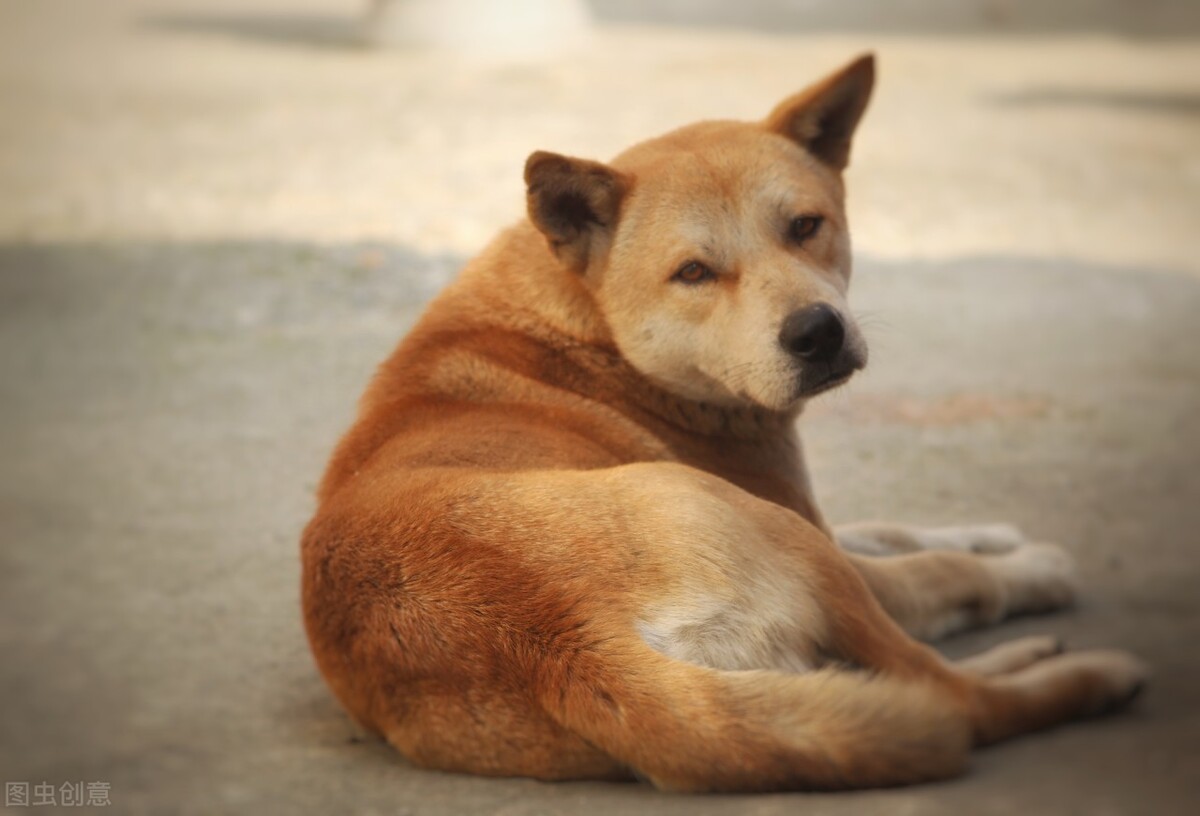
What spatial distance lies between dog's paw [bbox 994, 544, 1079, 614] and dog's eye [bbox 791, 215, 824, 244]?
114 centimetres

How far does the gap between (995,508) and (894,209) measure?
189 inches

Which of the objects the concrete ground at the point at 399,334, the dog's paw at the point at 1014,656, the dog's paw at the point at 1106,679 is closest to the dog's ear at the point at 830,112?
the concrete ground at the point at 399,334

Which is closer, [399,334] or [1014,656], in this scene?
[1014,656]

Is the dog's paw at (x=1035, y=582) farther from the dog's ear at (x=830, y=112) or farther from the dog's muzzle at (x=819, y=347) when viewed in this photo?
the dog's ear at (x=830, y=112)

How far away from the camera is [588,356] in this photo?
4.05 meters

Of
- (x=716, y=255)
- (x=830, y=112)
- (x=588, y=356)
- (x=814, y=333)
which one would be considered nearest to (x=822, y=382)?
(x=814, y=333)

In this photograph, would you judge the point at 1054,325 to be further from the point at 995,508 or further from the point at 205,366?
the point at 205,366

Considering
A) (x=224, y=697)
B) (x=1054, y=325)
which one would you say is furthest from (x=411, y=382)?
(x=1054, y=325)

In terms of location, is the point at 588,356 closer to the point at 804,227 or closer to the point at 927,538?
the point at 804,227

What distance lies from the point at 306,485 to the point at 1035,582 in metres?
2.90

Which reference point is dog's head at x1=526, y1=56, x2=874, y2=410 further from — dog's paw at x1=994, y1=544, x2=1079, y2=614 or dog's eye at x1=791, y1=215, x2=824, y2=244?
dog's paw at x1=994, y1=544, x2=1079, y2=614

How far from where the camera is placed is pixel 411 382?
3938 millimetres

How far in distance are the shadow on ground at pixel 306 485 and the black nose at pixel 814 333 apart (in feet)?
1.92

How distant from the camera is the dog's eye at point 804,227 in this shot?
13.0ft
